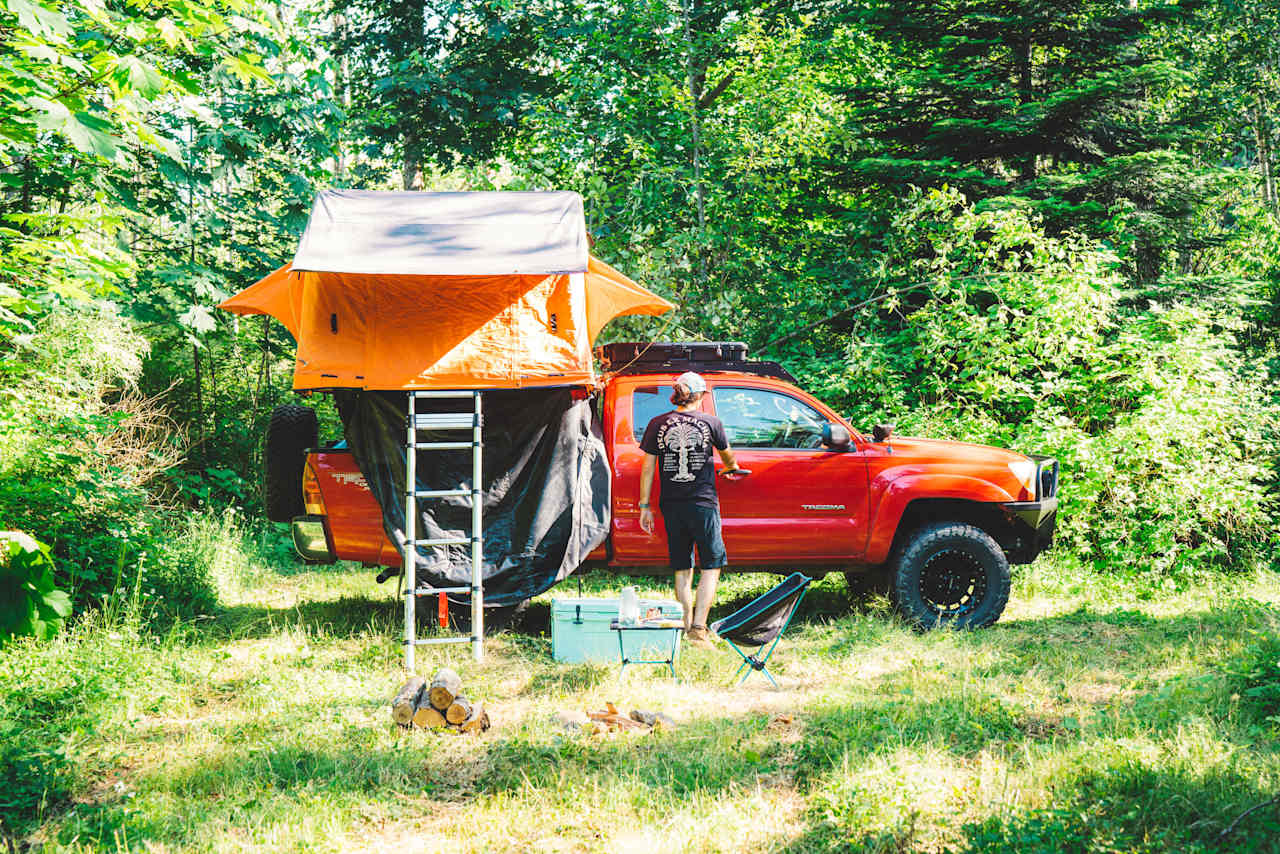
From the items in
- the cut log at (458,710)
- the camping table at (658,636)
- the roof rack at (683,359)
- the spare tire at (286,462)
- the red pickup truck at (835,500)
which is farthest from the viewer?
the roof rack at (683,359)

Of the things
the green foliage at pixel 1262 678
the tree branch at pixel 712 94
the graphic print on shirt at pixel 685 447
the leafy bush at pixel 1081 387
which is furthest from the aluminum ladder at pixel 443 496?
the tree branch at pixel 712 94

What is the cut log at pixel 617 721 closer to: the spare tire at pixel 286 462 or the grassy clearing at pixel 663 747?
the grassy clearing at pixel 663 747

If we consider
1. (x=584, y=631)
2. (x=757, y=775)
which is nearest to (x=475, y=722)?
(x=584, y=631)

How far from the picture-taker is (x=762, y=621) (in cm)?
577

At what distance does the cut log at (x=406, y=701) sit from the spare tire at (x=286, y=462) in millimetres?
2062

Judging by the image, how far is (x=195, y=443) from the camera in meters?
11.8

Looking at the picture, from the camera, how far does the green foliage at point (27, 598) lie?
5.74m

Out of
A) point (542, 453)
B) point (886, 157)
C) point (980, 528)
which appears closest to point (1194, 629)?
point (980, 528)

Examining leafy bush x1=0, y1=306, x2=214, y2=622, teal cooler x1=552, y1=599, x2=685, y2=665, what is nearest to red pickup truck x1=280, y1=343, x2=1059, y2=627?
teal cooler x1=552, y1=599, x2=685, y2=665

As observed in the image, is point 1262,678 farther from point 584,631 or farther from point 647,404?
point 647,404

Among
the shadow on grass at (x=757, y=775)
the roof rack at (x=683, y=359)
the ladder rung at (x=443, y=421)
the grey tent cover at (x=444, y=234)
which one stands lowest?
the shadow on grass at (x=757, y=775)

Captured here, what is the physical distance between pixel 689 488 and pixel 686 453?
24 centimetres

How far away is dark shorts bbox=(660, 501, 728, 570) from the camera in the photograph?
6348mm

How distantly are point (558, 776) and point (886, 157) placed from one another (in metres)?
9.49
